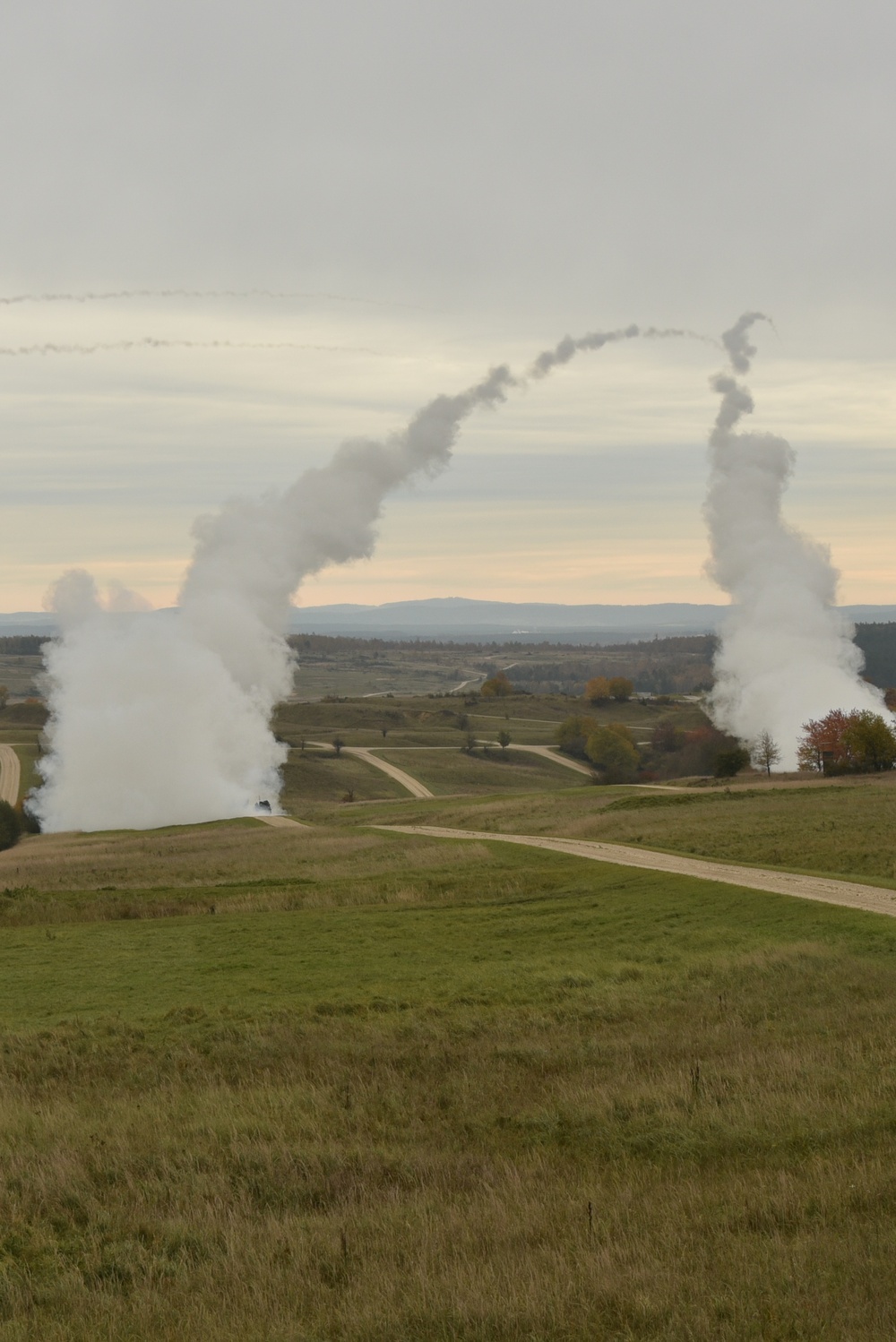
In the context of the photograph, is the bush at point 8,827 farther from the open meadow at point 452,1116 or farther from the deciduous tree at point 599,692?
the deciduous tree at point 599,692

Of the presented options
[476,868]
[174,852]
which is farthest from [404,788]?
[476,868]

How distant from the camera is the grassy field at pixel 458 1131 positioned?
991 cm

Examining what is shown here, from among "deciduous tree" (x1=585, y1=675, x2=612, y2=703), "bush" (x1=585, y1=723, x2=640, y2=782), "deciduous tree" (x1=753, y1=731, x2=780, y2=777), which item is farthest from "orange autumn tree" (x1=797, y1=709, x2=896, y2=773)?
"deciduous tree" (x1=585, y1=675, x2=612, y2=703)

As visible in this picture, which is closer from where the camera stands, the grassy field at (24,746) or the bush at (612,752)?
the grassy field at (24,746)

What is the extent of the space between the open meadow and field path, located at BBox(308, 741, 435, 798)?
76.2 metres

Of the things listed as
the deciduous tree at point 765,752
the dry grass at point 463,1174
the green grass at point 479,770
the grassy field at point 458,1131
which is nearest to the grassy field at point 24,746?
the green grass at point 479,770

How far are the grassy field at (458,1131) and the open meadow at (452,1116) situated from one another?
0.05m

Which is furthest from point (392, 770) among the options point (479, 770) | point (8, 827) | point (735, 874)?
point (735, 874)

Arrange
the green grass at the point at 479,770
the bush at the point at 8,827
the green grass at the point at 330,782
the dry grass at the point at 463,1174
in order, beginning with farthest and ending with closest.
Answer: the green grass at the point at 479,770
the green grass at the point at 330,782
the bush at the point at 8,827
the dry grass at the point at 463,1174

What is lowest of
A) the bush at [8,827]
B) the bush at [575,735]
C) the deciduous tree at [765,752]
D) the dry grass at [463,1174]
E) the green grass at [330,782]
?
the dry grass at [463,1174]

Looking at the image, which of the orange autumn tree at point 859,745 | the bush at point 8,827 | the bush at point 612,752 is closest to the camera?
the bush at point 8,827

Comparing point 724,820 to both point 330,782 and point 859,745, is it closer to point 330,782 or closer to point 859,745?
point 859,745

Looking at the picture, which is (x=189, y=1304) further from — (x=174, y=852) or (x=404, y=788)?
(x=404, y=788)

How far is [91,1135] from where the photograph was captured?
15.2 m
